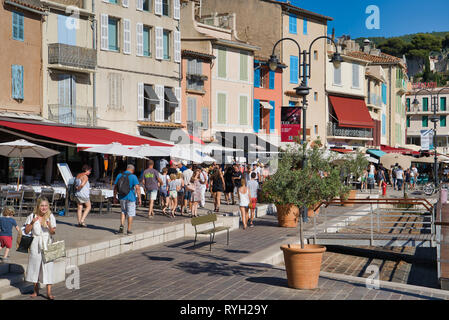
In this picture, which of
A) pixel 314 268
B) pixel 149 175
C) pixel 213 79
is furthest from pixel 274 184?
pixel 213 79

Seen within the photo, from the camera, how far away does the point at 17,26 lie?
2512cm

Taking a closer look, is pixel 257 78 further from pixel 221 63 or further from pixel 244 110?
pixel 221 63

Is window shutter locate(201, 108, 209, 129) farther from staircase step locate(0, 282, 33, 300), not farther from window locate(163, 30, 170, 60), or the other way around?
staircase step locate(0, 282, 33, 300)

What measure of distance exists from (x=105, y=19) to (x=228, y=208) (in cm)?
1334

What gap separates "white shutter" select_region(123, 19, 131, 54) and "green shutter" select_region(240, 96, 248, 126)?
10710 millimetres

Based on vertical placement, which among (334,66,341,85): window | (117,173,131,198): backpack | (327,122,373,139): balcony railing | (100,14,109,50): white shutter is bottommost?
(117,173,131,198): backpack

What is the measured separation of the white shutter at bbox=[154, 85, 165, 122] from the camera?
3269 cm

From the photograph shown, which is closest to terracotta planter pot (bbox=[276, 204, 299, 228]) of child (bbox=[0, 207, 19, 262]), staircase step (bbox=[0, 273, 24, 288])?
child (bbox=[0, 207, 19, 262])

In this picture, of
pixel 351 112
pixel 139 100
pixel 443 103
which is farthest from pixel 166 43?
pixel 443 103

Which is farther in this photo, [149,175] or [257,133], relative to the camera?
[257,133]

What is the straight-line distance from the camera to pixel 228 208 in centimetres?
2138

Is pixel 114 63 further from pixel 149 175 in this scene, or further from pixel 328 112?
pixel 328 112
